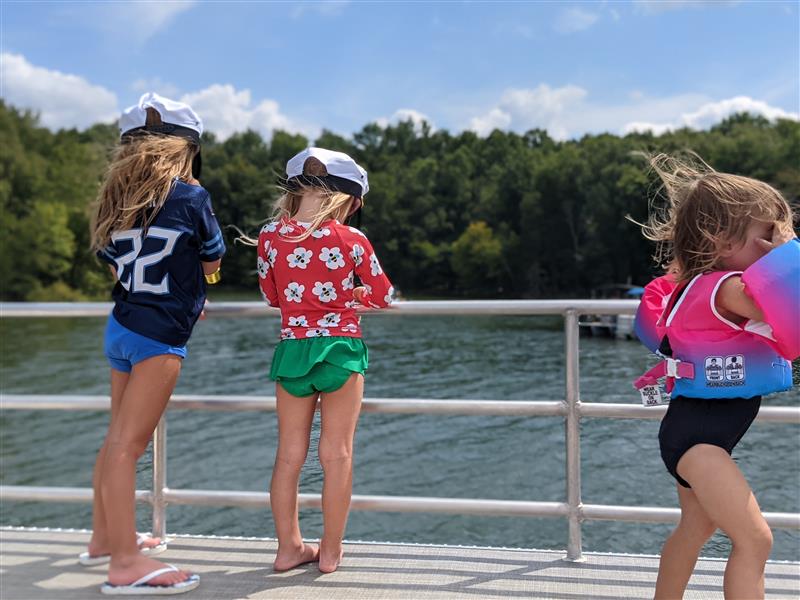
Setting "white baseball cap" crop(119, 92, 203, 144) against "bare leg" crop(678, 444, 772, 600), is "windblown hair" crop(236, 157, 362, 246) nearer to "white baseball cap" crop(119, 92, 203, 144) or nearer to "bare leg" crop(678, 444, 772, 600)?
"white baseball cap" crop(119, 92, 203, 144)

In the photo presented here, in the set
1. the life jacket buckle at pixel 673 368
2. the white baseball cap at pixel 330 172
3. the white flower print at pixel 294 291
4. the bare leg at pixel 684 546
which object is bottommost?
the bare leg at pixel 684 546

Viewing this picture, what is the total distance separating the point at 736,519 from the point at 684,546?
9.8 inches

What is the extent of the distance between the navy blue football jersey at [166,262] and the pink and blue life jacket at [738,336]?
4.90 feet

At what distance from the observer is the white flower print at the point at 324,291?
8.69ft

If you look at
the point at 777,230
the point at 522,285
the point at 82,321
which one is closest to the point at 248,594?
the point at 777,230

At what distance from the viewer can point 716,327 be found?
204 cm

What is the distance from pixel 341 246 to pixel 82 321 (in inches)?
2228

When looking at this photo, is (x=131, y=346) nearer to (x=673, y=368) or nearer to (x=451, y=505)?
(x=451, y=505)

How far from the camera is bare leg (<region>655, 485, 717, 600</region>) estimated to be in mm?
2164

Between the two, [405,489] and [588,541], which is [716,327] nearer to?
[588,541]

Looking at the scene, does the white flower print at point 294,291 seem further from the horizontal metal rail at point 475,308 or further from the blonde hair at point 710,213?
the blonde hair at point 710,213

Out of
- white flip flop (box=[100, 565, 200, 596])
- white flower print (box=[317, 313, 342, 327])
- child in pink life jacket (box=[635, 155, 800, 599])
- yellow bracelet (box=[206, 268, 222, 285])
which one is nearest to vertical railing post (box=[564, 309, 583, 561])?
child in pink life jacket (box=[635, 155, 800, 599])

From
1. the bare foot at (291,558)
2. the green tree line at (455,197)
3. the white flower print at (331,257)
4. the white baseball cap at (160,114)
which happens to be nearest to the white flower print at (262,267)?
the white flower print at (331,257)

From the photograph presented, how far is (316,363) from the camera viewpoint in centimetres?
265
